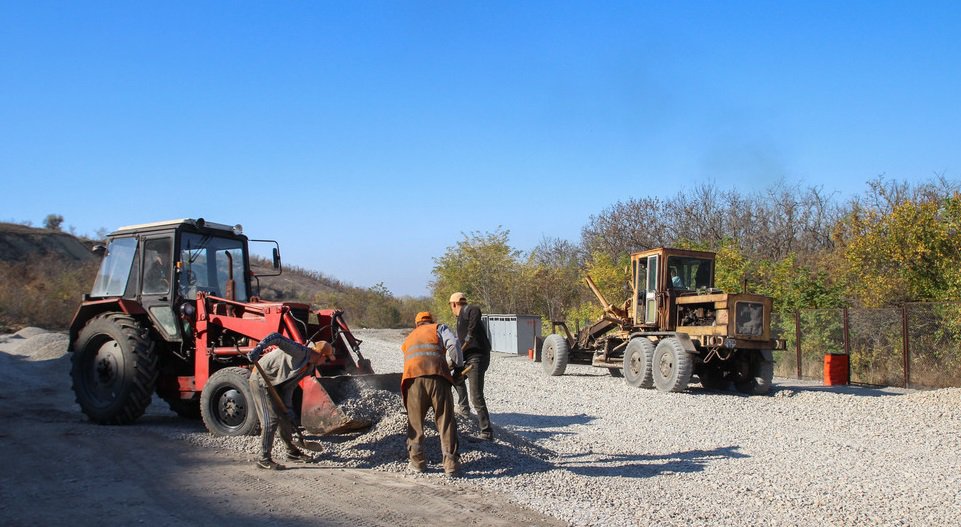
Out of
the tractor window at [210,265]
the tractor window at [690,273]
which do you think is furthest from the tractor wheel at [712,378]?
the tractor window at [210,265]

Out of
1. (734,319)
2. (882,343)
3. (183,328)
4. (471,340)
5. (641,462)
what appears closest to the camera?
(641,462)

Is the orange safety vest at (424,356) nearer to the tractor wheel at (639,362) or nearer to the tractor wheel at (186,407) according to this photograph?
the tractor wheel at (186,407)

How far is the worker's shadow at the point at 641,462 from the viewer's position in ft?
25.2

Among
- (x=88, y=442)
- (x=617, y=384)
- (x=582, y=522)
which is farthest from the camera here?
(x=617, y=384)

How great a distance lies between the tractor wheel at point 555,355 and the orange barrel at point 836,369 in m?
5.83

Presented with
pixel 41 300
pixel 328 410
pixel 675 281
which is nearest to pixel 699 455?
pixel 328 410

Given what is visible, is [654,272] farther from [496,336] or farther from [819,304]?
[496,336]

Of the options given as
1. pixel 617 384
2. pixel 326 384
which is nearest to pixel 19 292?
pixel 617 384

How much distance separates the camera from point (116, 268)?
1070 centimetres

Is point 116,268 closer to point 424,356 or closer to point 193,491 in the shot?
point 193,491

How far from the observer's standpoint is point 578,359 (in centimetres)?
1906

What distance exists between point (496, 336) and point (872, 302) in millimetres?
14503

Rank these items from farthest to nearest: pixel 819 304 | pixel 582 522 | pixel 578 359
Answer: pixel 819 304
pixel 578 359
pixel 582 522

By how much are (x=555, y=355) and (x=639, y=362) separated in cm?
293
